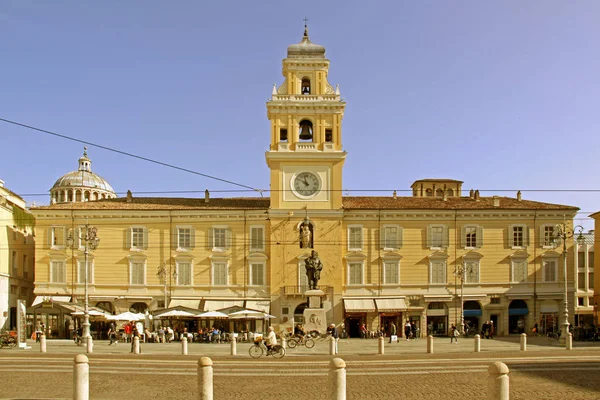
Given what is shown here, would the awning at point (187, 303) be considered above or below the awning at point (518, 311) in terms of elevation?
above

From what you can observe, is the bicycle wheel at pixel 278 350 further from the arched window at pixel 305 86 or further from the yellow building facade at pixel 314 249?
the arched window at pixel 305 86

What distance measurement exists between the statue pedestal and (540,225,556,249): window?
19230 millimetres

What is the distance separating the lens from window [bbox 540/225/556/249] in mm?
52188

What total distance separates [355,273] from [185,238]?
12.0 m

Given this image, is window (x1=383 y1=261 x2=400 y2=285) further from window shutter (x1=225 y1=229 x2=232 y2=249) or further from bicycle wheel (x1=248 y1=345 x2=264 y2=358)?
bicycle wheel (x1=248 y1=345 x2=264 y2=358)

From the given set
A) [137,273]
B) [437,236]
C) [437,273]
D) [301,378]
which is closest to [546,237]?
[437,236]

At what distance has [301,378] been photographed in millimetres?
20078

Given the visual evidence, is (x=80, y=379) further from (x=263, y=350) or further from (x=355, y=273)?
(x=355, y=273)

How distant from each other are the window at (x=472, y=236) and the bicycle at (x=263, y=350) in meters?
25.8

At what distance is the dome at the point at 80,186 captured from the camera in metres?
91.5

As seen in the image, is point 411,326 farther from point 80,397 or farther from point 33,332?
point 80,397

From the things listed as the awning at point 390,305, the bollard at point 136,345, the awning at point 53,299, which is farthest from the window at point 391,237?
the bollard at point 136,345

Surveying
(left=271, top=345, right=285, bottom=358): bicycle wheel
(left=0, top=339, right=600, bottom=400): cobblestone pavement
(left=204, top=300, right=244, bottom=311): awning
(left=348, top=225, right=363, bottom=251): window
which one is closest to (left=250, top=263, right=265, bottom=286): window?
(left=204, top=300, right=244, bottom=311): awning

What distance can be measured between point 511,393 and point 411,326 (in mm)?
33059
